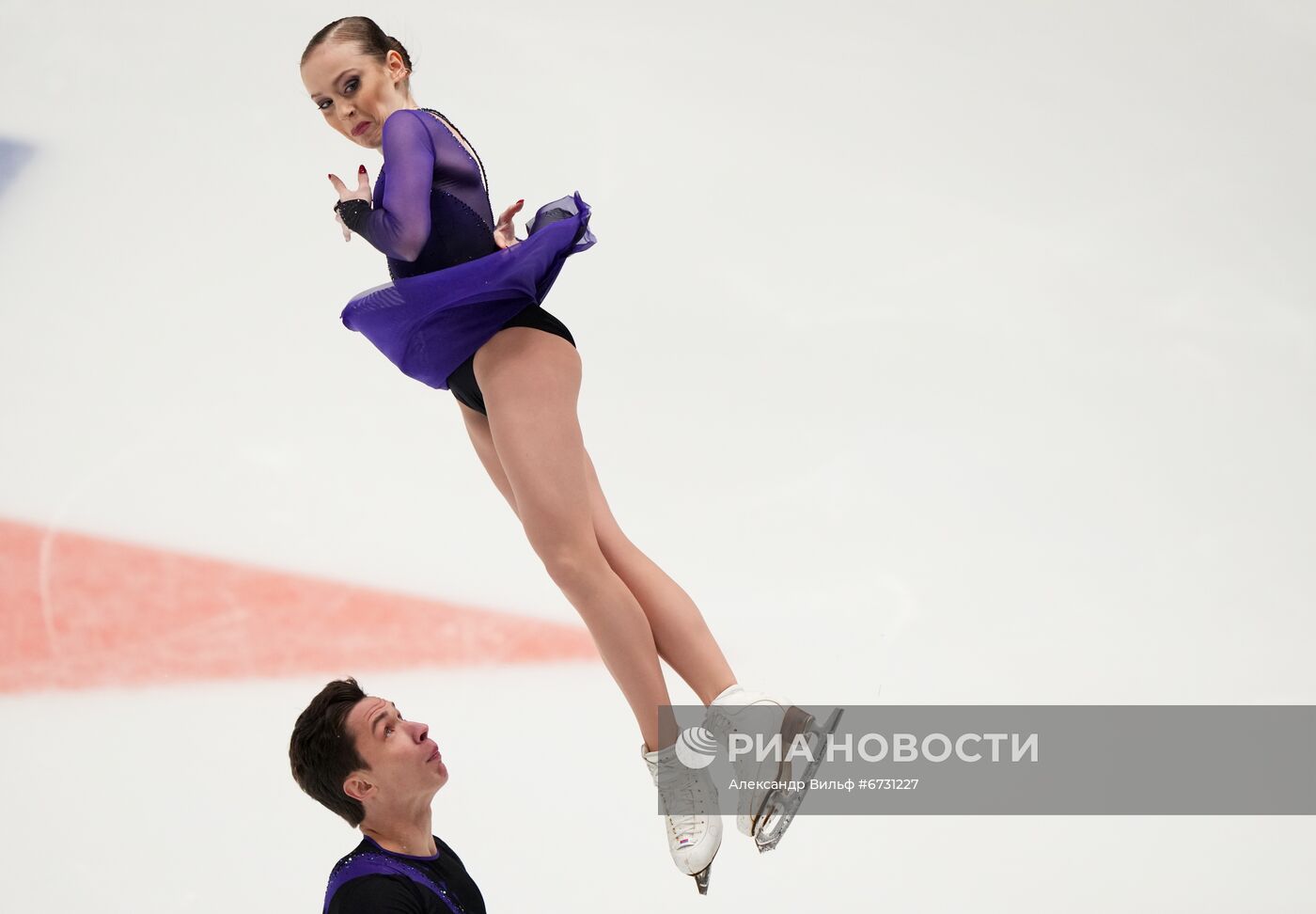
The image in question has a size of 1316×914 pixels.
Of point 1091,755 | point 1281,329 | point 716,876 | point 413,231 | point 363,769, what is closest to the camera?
point 413,231

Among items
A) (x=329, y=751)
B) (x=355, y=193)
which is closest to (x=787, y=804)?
(x=329, y=751)

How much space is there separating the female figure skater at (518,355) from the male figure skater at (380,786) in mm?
415

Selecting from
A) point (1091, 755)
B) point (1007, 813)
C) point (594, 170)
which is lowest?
point (1007, 813)

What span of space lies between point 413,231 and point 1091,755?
2.36 m

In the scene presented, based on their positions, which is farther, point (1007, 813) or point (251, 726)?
point (251, 726)

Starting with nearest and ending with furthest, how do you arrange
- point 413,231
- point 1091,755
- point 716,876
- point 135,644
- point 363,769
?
point 413,231 → point 363,769 → point 716,876 → point 1091,755 → point 135,644

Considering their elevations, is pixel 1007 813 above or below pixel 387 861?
above

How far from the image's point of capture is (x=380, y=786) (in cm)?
235

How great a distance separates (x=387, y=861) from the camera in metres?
2.28

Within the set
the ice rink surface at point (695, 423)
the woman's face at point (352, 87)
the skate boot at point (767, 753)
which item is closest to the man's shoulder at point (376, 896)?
the skate boot at point (767, 753)

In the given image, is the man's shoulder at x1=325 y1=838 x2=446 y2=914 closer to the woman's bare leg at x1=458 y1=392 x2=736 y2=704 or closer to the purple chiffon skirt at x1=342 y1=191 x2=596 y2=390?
the woman's bare leg at x1=458 y1=392 x2=736 y2=704

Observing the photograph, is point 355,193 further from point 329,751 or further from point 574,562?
point 329,751

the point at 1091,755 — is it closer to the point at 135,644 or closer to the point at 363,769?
the point at 363,769

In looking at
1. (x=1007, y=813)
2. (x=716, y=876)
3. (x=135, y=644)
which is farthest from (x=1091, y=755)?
(x=135, y=644)
